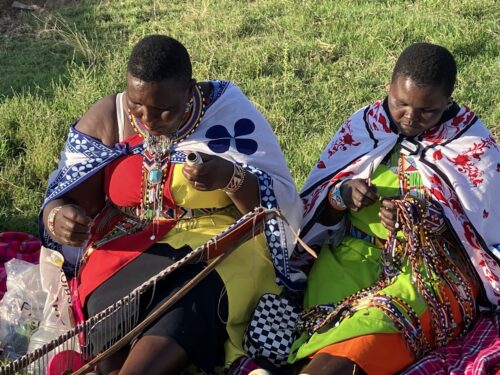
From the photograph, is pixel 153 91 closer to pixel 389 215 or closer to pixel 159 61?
pixel 159 61

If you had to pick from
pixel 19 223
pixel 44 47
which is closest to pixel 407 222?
pixel 19 223

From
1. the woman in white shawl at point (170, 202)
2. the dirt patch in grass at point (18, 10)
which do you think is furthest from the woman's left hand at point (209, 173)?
the dirt patch in grass at point (18, 10)

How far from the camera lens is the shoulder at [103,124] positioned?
11.4ft

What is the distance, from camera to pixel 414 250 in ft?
11.0

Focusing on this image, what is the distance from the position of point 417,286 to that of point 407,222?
10.7 inches

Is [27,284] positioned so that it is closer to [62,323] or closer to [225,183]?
[62,323]

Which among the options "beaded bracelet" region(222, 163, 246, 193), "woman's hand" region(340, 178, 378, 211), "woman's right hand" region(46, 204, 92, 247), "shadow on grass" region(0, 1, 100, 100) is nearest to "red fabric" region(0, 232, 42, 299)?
"woman's right hand" region(46, 204, 92, 247)

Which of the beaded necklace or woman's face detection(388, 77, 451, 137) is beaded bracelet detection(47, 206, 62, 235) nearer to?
the beaded necklace

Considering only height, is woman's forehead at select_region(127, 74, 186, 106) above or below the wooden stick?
above

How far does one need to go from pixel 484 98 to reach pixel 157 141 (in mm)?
3157

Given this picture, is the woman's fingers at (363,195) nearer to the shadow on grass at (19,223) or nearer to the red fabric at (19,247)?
the red fabric at (19,247)

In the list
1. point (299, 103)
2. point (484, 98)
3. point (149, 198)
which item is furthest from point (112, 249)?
point (484, 98)

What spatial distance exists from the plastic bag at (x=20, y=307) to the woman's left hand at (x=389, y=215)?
1.63 m

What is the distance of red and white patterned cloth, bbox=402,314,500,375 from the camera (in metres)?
3.16
